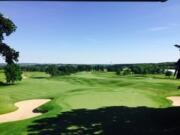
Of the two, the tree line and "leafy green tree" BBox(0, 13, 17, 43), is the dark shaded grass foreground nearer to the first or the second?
"leafy green tree" BBox(0, 13, 17, 43)

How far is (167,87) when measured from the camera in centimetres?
5247

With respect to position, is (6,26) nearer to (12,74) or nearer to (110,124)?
(110,124)

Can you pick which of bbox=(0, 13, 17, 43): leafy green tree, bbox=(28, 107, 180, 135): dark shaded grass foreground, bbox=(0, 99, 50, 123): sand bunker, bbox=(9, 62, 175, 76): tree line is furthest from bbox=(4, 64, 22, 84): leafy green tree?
bbox=(28, 107, 180, 135): dark shaded grass foreground

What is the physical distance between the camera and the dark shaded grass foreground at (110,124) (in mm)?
14570

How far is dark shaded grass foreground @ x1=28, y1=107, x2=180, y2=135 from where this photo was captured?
14570 millimetres

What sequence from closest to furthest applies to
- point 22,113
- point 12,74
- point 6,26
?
1. point 6,26
2. point 22,113
3. point 12,74

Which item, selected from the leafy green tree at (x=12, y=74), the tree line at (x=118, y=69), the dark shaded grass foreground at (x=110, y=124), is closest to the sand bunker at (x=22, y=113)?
the dark shaded grass foreground at (x=110, y=124)

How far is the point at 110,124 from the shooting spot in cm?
1625

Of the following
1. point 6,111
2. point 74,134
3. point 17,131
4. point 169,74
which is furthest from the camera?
point 169,74

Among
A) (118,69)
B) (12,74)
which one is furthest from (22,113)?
(118,69)

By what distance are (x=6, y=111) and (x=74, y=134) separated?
16.3 m

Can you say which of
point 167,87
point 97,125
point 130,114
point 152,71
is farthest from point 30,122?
point 152,71

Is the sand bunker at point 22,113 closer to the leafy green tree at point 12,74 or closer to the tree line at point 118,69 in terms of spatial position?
the leafy green tree at point 12,74

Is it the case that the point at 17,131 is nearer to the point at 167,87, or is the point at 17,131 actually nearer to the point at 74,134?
the point at 74,134
